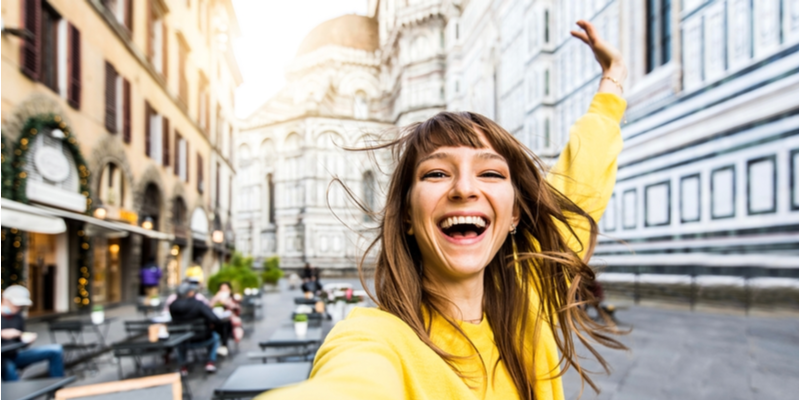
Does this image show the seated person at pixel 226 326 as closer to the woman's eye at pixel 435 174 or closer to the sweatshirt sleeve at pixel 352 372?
the woman's eye at pixel 435 174

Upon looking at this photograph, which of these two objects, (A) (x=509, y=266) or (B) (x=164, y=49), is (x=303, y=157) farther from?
(A) (x=509, y=266)

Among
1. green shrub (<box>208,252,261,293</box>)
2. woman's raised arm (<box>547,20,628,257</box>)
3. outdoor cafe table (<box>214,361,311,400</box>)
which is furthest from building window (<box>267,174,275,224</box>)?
woman's raised arm (<box>547,20,628,257</box>)

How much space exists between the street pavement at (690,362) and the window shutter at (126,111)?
5.57m

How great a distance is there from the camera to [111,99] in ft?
37.9

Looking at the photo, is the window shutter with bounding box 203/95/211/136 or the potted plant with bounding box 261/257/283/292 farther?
the window shutter with bounding box 203/95/211/136

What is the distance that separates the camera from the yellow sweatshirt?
604 mm

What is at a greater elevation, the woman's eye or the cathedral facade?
the cathedral facade

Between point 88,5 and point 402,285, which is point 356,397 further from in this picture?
point 88,5

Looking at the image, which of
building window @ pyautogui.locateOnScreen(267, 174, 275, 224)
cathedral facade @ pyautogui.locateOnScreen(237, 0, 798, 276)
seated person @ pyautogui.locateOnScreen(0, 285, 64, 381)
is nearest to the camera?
seated person @ pyautogui.locateOnScreen(0, 285, 64, 381)

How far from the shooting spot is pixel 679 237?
9.84m

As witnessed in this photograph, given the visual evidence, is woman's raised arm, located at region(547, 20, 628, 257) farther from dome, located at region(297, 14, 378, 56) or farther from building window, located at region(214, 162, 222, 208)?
dome, located at region(297, 14, 378, 56)

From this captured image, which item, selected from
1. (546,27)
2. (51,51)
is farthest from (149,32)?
(546,27)

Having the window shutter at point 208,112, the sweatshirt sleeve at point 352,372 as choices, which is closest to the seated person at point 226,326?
the sweatshirt sleeve at point 352,372

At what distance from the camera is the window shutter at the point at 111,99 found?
37.1 ft
